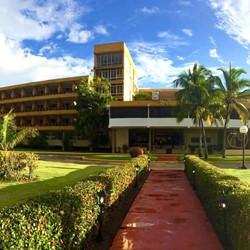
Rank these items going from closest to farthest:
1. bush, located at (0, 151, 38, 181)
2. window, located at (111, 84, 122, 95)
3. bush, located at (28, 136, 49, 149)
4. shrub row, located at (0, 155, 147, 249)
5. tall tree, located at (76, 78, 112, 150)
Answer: shrub row, located at (0, 155, 147, 249)
bush, located at (0, 151, 38, 181)
tall tree, located at (76, 78, 112, 150)
bush, located at (28, 136, 49, 149)
window, located at (111, 84, 122, 95)

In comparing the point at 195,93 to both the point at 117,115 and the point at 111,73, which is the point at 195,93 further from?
the point at 111,73

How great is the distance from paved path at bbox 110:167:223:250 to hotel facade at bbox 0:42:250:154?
29081mm

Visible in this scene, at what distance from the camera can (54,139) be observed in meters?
55.5

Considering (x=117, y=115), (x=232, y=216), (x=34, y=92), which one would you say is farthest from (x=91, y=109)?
(x=232, y=216)

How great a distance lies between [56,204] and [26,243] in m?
1.33

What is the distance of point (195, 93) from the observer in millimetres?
33531

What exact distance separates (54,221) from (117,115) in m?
38.8

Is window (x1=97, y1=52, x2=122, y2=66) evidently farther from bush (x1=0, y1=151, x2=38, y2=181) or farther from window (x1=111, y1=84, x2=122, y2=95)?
bush (x1=0, y1=151, x2=38, y2=181)

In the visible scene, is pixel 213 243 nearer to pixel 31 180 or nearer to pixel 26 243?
pixel 26 243

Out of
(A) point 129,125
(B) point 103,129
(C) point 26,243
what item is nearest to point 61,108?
(B) point 103,129

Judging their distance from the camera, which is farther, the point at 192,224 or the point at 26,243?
the point at 192,224

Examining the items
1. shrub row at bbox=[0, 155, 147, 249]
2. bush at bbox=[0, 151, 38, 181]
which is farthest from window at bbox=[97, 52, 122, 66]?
Answer: shrub row at bbox=[0, 155, 147, 249]

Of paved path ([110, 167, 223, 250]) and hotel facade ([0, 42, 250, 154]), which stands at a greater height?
hotel facade ([0, 42, 250, 154])

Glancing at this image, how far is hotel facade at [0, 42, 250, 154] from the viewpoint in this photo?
43031mm
